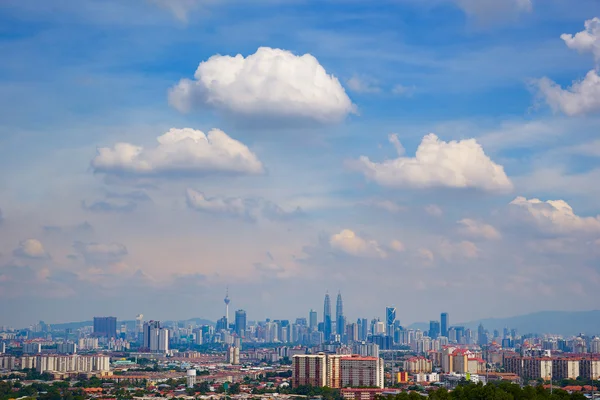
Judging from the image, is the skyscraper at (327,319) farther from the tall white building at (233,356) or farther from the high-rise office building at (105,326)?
the tall white building at (233,356)

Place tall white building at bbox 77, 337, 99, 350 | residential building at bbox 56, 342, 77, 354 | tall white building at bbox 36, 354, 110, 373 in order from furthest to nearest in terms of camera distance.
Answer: tall white building at bbox 77, 337, 99, 350 → residential building at bbox 56, 342, 77, 354 → tall white building at bbox 36, 354, 110, 373

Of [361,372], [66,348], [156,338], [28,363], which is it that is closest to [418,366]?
[361,372]

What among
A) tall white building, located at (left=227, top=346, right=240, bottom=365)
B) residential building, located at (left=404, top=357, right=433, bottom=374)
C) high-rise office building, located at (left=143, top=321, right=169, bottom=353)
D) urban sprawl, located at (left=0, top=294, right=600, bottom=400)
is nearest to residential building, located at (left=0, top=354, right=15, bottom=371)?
urban sprawl, located at (left=0, top=294, right=600, bottom=400)

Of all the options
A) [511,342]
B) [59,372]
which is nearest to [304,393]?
[59,372]

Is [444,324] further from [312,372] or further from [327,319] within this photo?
[312,372]

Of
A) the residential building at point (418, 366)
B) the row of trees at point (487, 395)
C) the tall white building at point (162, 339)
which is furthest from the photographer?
the tall white building at point (162, 339)

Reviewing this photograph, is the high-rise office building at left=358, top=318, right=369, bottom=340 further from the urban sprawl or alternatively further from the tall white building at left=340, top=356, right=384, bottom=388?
the tall white building at left=340, top=356, right=384, bottom=388

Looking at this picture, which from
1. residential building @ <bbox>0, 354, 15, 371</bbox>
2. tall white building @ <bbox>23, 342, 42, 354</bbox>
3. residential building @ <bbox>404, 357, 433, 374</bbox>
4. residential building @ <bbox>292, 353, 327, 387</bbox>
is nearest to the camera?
residential building @ <bbox>292, 353, 327, 387</bbox>

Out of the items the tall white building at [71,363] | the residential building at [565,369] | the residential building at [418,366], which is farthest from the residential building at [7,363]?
the residential building at [565,369]
